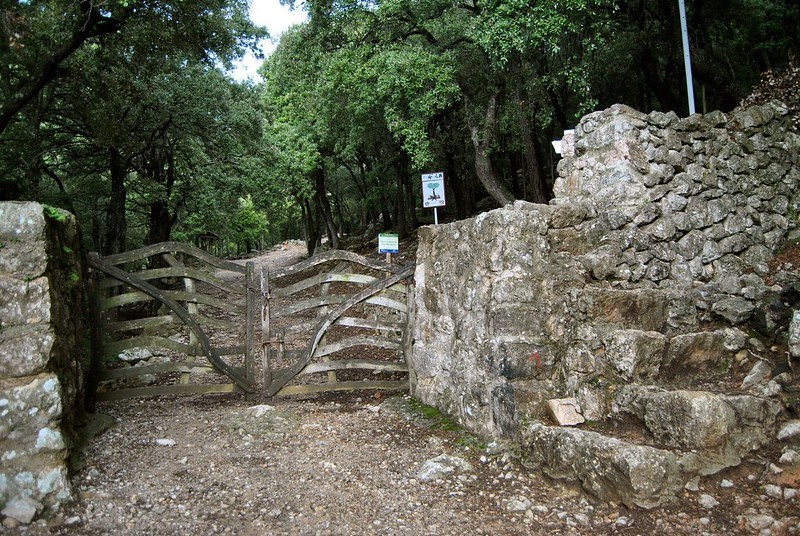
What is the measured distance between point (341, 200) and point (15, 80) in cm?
1918

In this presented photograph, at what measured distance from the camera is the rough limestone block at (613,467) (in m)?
3.20

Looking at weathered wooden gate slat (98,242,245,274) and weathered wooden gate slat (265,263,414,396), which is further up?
weathered wooden gate slat (98,242,245,274)

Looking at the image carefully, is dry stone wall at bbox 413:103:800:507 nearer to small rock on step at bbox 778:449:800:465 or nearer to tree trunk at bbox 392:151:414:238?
small rock on step at bbox 778:449:800:465

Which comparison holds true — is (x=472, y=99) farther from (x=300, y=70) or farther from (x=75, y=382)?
(x=75, y=382)

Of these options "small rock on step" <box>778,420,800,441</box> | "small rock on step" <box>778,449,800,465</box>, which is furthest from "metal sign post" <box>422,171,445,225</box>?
"small rock on step" <box>778,449,800,465</box>

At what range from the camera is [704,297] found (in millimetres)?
4520

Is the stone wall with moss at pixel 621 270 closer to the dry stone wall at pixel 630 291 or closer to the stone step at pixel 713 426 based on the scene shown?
the dry stone wall at pixel 630 291

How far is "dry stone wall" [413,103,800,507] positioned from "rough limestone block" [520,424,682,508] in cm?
1

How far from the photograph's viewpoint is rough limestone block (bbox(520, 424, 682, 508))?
3.20 metres

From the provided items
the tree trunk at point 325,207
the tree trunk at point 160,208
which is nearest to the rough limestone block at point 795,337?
the tree trunk at point 160,208

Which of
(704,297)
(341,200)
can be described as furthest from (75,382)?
(341,200)

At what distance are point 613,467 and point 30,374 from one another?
3765 millimetres

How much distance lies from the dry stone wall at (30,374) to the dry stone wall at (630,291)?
10.7 feet

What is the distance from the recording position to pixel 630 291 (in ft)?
14.1
